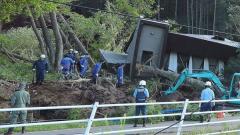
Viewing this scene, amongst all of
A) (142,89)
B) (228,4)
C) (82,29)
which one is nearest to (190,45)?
(82,29)

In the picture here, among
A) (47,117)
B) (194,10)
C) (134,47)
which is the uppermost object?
(194,10)

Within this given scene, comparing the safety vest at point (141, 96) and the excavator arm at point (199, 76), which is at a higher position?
the excavator arm at point (199, 76)

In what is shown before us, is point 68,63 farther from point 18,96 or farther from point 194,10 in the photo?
point 194,10

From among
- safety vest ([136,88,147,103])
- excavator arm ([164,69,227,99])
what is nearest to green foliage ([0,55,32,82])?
excavator arm ([164,69,227,99])

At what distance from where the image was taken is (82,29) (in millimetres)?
46281

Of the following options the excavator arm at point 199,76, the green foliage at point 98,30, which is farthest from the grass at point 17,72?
the excavator arm at point 199,76

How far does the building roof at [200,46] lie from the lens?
4122 centimetres

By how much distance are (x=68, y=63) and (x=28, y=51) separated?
13.3 meters

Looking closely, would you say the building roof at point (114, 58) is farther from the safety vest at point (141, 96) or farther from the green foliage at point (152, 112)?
the safety vest at point (141, 96)

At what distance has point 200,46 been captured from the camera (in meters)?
41.7

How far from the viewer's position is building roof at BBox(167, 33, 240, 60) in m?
41.2

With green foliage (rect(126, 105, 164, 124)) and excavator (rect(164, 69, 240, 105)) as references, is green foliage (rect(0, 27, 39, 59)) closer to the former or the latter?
excavator (rect(164, 69, 240, 105))

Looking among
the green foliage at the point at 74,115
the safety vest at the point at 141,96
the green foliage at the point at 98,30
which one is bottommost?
the green foliage at the point at 74,115

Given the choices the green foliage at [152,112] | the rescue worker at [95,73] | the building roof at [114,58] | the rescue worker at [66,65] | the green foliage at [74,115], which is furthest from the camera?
the building roof at [114,58]
